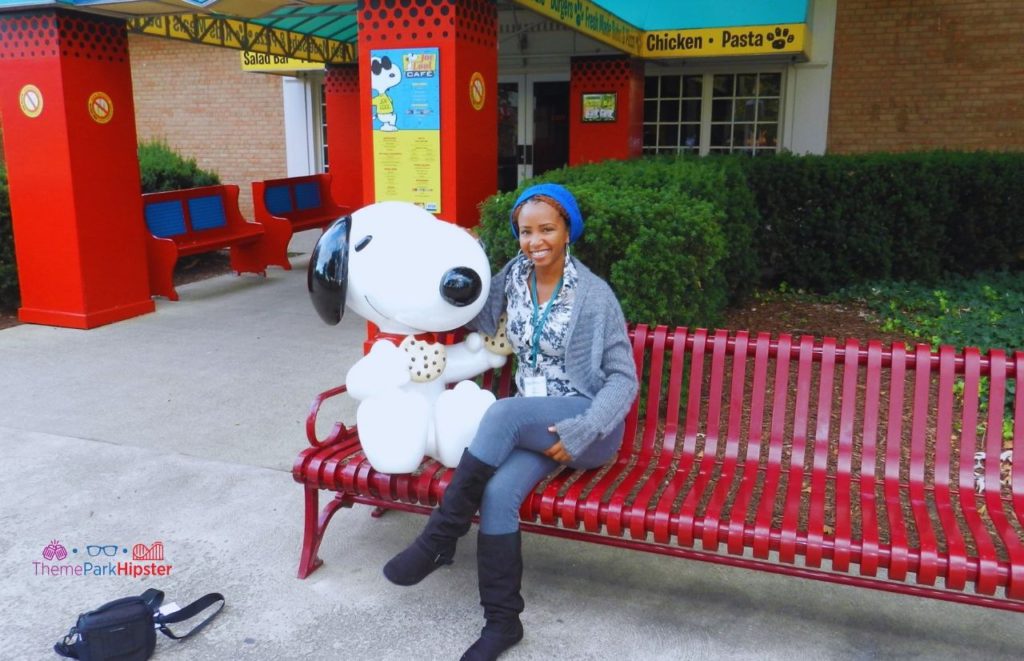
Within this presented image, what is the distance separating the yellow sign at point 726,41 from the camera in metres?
10.5

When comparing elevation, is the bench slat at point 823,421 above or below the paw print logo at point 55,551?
above

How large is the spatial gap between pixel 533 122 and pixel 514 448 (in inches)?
421

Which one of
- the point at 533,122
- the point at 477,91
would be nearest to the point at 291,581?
the point at 477,91

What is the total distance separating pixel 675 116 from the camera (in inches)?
504

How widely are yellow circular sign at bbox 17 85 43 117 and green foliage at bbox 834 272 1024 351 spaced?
696 centimetres

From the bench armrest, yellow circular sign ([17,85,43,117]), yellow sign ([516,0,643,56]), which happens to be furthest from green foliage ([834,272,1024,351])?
yellow circular sign ([17,85,43,117])

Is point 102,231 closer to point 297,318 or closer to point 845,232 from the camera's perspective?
point 297,318

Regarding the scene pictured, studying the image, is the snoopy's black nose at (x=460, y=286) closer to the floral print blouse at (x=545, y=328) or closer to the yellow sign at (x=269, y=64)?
the floral print blouse at (x=545, y=328)

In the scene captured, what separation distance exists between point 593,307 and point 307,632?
58.9 inches

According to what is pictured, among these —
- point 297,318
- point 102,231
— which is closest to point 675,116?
point 297,318

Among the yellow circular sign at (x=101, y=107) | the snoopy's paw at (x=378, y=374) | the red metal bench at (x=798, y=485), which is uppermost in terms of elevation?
the yellow circular sign at (x=101, y=107)

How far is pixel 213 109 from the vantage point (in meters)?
15.4

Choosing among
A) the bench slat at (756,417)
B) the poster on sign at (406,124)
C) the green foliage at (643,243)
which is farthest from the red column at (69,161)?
the bench slat at (756,417)

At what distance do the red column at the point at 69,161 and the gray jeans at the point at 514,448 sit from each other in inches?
214
